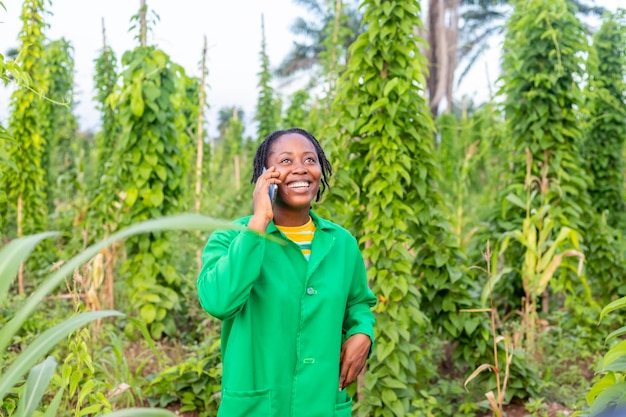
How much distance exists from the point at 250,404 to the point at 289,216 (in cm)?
53

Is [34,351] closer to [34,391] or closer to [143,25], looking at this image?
[34,391]

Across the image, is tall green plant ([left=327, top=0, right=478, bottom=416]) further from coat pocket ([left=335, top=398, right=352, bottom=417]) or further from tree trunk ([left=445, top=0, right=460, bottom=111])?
tree trunk ([left=445, top=0, right=460, bottom=111])

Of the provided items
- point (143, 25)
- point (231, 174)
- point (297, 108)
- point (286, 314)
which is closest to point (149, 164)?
point (143, 25)

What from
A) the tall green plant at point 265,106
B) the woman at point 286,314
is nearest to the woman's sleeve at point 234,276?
the woman at point 286,314

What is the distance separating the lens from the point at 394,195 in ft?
10.7

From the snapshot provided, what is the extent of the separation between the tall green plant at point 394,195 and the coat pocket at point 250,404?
1483 mm

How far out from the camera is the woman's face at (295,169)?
176 centimetres

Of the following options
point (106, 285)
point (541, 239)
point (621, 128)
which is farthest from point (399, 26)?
point (621, 128)

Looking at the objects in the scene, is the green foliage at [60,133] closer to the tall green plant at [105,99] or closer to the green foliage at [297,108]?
the tall green plant at [105,99]

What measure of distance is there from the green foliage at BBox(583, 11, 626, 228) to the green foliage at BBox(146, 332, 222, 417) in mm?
3922

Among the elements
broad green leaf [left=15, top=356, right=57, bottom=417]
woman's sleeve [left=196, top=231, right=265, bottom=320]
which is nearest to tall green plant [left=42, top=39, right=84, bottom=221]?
woman's sleeve [left=196, top=231, right=265, bottom=320]

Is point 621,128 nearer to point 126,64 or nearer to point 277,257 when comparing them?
point 126,64

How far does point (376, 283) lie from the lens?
3.21m

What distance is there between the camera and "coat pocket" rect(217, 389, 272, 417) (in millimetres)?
1641
